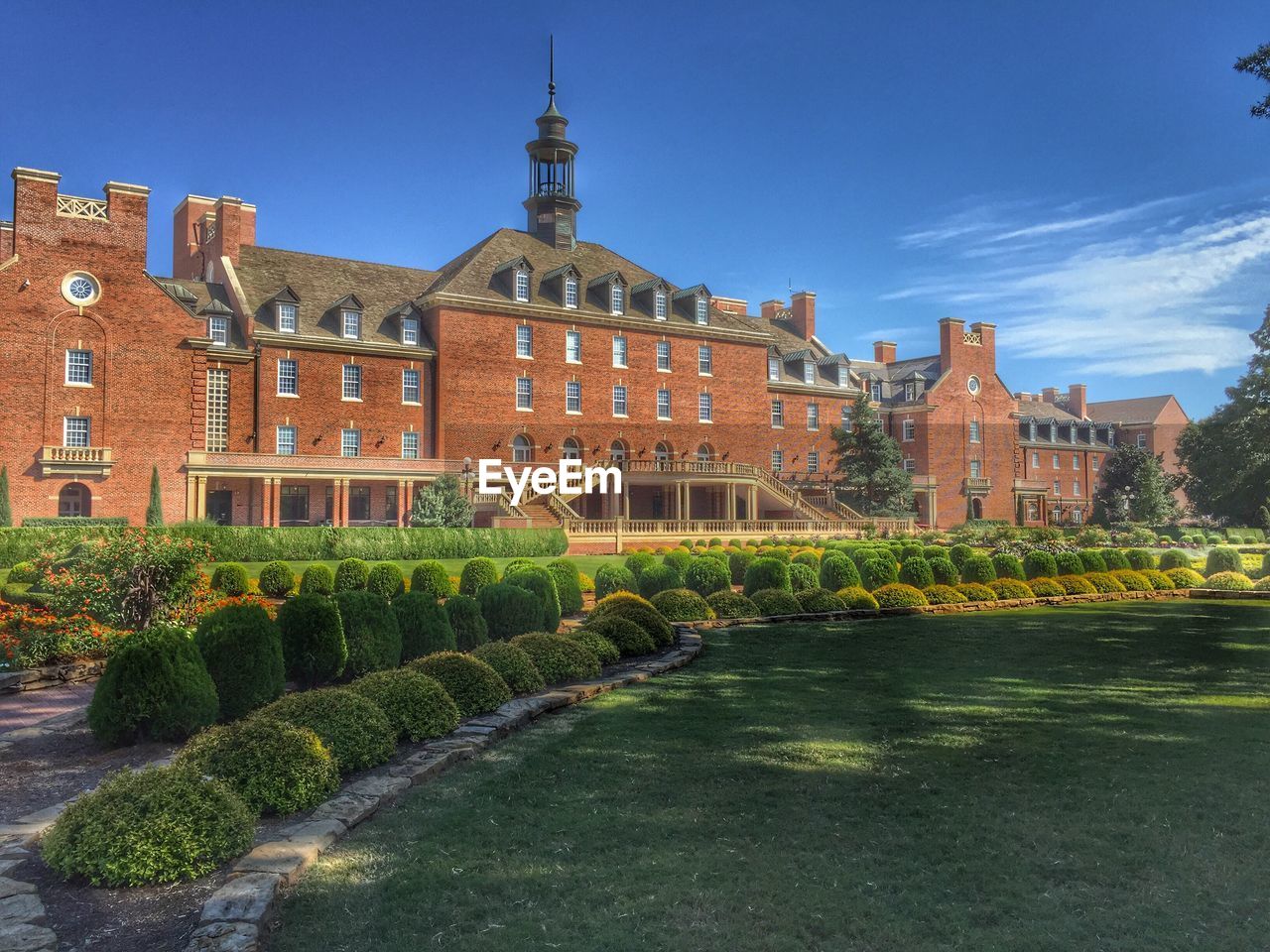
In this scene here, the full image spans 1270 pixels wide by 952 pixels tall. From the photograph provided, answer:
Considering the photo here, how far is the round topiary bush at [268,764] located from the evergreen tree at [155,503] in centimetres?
3288

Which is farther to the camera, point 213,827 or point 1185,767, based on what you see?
point 1185,767

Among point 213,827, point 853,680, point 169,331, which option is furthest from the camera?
point 169,331

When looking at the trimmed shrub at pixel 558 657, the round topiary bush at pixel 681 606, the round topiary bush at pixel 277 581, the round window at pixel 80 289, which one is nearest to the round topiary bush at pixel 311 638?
the trimmed shrub at pixel 558 657

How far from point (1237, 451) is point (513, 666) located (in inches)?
2394

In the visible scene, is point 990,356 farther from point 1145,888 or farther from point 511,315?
point 1145,888

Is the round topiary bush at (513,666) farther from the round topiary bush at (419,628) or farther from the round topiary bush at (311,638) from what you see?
the round topiary bush at (311,638)

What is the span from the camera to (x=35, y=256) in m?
36.0

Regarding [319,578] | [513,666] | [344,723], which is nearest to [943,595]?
[513,666]

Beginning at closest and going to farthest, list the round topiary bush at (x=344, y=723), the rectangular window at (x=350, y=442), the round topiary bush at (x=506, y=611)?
the round topiary bush at (x=344, y=723) < the round topiary bush at (x=506, y=611) < the rectangular window at (x=350, y=442)

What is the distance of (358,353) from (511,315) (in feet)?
24.5

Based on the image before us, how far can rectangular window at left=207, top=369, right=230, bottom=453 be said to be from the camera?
133 ft

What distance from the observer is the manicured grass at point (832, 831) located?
4.97 meters

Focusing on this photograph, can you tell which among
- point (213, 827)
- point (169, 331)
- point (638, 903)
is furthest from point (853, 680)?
point (169, 331)

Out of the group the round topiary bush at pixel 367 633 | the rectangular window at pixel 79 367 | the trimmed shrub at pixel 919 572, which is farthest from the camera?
the rectangular window at pixel 79 367
